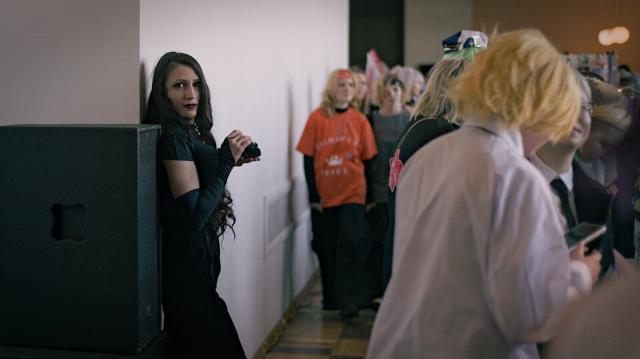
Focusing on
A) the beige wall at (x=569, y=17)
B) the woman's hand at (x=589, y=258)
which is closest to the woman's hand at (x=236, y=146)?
the woman's hand at (x=589, y=258)

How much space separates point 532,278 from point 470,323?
0.17 metres

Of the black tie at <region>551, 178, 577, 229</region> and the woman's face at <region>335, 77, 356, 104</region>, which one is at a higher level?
the woman's face at <region>335, 77, 356, 104</region>

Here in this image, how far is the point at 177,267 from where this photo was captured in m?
2.81

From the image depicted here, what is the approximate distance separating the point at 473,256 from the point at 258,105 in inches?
111

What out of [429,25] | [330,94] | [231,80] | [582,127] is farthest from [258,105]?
[429,25]

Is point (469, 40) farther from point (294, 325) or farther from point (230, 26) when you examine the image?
point (294, 325)

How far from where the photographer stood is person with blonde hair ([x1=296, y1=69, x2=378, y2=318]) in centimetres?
543

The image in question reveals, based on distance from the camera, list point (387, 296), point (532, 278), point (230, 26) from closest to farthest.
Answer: point (532, 278) < point (387, 296) < point (230, 26)

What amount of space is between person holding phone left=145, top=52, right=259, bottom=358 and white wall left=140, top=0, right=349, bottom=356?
12 cm

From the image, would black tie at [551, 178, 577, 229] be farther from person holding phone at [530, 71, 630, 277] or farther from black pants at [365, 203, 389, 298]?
black pants at [365, 203, 389, 298]

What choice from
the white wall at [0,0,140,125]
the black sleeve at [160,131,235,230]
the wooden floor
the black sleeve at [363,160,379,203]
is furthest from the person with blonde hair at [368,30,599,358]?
the black sleeve at [363,160,379,203]

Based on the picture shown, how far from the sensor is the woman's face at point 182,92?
2.88 m

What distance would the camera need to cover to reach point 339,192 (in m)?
5.44

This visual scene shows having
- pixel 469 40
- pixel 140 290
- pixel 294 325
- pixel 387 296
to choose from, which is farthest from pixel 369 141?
pixel 387 296
